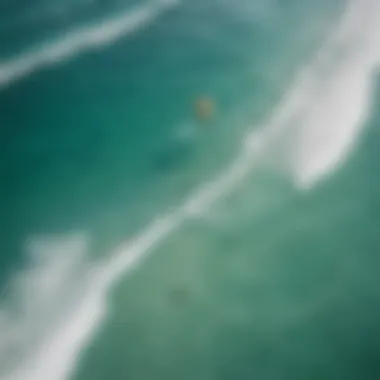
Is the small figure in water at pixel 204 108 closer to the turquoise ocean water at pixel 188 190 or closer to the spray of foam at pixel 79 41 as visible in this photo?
the turquoise ocean water at pixel 188 190

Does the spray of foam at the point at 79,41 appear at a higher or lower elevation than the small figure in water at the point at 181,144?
higher

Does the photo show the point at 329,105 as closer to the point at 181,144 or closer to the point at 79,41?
the point at 181,144

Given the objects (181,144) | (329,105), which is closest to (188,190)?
(181,144)

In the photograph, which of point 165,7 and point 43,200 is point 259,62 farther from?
point 43,200

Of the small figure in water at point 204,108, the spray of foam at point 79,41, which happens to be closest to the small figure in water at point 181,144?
the small figure in water at point 204,108

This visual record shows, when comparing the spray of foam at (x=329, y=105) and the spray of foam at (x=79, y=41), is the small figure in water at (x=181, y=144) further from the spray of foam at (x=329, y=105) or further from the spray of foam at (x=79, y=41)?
the spray of foam at (x=79, y=41)

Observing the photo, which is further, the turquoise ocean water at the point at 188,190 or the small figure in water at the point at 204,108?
the small figure in water at the point at 204,108

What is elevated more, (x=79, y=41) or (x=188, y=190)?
(x=79, y=41)
